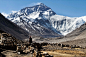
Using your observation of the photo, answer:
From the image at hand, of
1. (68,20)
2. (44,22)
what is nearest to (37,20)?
(44,22)

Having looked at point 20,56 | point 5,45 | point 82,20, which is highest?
point 82,20

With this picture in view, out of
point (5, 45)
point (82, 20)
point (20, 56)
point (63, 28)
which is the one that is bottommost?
point (20, 56)

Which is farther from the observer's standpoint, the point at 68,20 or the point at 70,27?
the point at 68,20

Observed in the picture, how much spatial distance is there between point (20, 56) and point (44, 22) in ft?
588

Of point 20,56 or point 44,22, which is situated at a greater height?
point 44,22

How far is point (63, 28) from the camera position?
187 meters

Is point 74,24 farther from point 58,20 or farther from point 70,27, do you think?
point 58,20

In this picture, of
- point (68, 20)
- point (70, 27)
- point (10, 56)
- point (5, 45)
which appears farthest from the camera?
point (68, 20)

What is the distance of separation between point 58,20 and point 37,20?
3558 centimetres

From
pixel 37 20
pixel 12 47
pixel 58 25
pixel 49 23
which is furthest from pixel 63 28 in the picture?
pixel 12 47

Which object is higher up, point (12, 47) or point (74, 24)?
point (74, 24)

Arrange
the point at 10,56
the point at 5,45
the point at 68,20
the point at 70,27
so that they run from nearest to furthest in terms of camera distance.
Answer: the point at 10,56
the point at 5,45
the point at 70,27
the point at 68,20

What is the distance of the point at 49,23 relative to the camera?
195500 mm

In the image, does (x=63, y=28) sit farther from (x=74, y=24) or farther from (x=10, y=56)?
(x=10, y=56)
